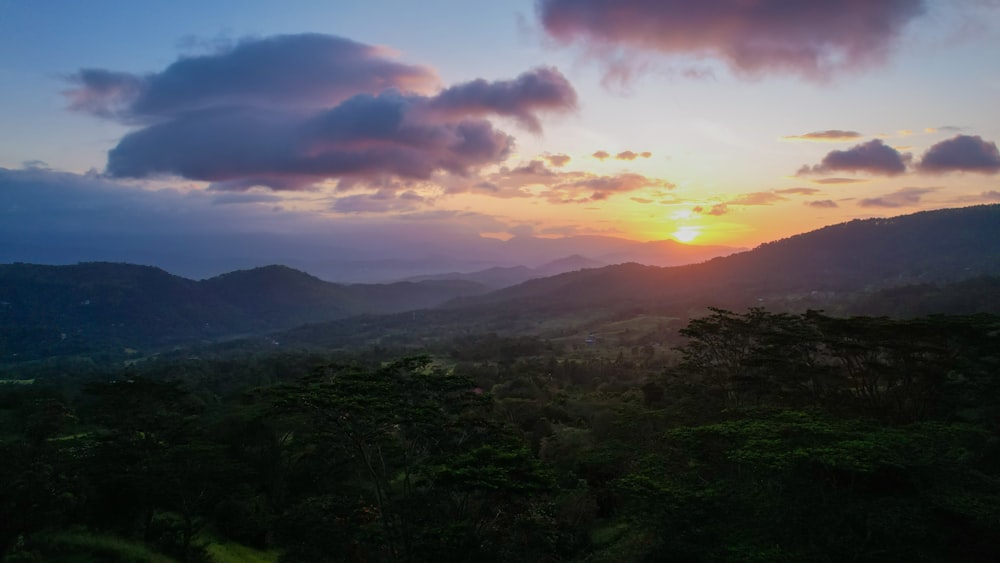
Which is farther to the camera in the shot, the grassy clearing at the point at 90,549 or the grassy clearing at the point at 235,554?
the grassy clearing at the point at 235,554

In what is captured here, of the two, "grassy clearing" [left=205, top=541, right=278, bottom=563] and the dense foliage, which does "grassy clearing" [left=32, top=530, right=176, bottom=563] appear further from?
"grassy clearing" [left=205, top=541, right=278, bottom=563]

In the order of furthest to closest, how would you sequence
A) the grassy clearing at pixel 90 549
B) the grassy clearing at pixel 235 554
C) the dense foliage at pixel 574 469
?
the grassy clearing at pixel 235 554
the grassy clearing at pixel 90 549
the dense foliage at pixel 574 469

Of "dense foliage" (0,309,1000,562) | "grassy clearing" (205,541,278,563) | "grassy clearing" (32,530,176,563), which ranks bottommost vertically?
"grassy clearing" (205,541,278,563)

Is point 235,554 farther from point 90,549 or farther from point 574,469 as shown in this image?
point 574,469

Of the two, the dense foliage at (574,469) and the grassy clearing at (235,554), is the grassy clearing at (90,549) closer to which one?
the dense foliage at (574,469)

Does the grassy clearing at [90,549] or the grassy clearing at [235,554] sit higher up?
the grassy clearing at [90,549]

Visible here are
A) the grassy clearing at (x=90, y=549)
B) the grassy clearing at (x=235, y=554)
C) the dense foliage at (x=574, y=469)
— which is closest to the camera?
the dense foliage at (x=574, y=469)

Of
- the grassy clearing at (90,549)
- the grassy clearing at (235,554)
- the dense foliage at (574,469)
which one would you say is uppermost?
the dense foliage at (574,469)

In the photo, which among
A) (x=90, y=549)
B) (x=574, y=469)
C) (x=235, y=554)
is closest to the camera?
(x=90, y=549)

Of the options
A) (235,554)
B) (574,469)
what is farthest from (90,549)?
(574,469)

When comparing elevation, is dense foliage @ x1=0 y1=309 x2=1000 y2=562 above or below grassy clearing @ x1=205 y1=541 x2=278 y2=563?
above

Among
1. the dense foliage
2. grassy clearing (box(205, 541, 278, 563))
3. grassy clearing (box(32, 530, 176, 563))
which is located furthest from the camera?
grassy clearing (box(205, 541, 278, 563))

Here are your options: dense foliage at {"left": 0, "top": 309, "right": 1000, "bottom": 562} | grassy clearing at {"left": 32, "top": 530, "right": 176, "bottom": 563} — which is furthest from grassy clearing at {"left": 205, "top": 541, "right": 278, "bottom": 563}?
grassy clearing at {"left": 32, "top": 530, "right": 176, "bottom": 563}

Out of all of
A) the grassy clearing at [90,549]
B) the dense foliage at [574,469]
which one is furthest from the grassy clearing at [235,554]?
the grassy clearing at [90,549]
